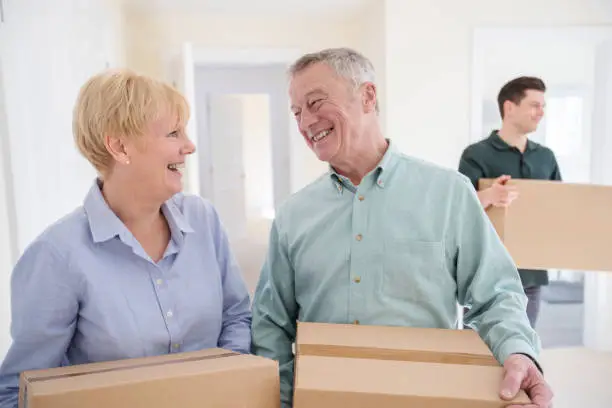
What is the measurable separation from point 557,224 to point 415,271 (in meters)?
0.95

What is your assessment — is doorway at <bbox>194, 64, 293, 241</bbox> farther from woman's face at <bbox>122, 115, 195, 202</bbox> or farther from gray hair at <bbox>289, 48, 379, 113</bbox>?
woman's face at <bbox>122, 115, 195, 202</bbox>

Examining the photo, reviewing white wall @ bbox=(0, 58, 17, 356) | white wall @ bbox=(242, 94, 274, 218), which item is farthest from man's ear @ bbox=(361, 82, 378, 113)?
white wall @ bbox=(242, 94, 274, 218)

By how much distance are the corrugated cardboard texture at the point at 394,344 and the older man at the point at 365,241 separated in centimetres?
16

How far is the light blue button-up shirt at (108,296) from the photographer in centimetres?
94

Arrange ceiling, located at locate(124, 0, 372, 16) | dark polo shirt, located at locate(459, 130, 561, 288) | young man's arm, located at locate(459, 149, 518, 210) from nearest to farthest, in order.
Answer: young man's arm, located at locate(459, 149, 518, 210) → dark polo shirt, located at locate(459, 130, 561, 288) → ceiling, located at locate(124, 0, 372, 16)

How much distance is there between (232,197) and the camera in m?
6.54

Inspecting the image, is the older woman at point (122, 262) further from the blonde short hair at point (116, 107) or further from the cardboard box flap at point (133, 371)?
the cardboard box flap at point (133, 371)

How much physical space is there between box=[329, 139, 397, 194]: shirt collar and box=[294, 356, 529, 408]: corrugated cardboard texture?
0.50 meters

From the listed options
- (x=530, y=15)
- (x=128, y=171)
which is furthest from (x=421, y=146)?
(x=128, y=171)

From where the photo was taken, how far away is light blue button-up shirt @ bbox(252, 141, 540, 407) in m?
1.11

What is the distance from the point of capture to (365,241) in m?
1.15

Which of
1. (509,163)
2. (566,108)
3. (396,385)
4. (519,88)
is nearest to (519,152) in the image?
(509,163)

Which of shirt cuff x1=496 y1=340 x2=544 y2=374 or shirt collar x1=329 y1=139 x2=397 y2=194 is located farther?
shirt collar x1=329 y1=139 x2=397 y2=194

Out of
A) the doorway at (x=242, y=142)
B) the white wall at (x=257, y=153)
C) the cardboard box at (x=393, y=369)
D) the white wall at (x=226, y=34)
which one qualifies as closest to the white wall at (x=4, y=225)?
the cardboard box at (x=393, y=369)
